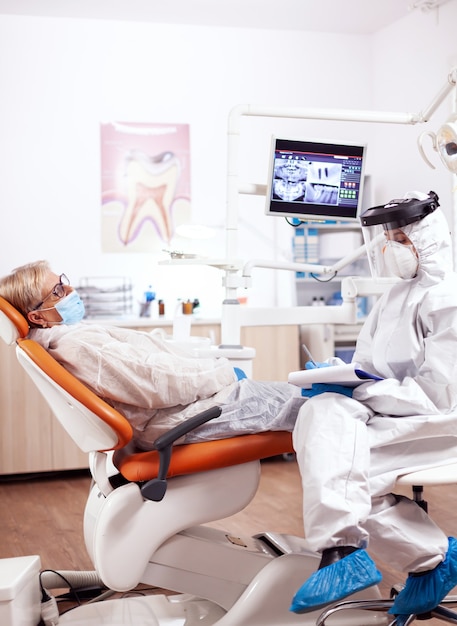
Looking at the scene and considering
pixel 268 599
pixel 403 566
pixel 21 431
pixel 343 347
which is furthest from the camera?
pixel 343 347

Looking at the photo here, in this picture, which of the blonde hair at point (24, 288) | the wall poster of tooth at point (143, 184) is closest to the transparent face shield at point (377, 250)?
the blonde hair at point (24, 288)

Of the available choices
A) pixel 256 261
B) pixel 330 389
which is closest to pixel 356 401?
pixel 330 389

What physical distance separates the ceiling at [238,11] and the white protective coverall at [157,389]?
116 inches

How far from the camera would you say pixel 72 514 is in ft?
11.2

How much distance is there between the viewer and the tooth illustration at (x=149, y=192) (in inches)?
186

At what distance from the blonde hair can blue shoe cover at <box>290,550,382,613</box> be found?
3.42ft

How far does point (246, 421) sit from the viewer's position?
2.08 meters

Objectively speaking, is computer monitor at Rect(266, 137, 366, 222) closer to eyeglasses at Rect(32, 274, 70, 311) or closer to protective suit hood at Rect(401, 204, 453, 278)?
protective suit hood at Rect(401, 204, 453, 278)

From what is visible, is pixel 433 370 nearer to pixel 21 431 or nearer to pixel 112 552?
pixel 112 552

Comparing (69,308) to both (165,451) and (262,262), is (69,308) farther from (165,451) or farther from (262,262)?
(262,262)

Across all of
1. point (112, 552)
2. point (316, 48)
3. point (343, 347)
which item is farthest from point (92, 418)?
point (316, 48)

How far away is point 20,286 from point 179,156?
2.82 metres

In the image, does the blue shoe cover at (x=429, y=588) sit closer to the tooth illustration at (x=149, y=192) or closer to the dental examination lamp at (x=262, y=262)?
the dental examination lamp at (x=262, y=262)

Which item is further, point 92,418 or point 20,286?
point 20,286
